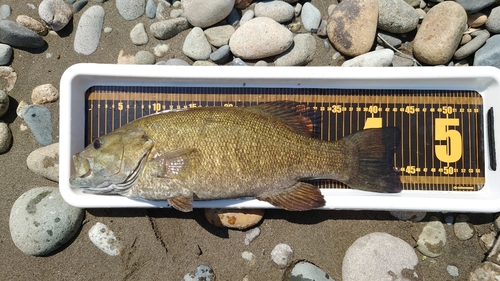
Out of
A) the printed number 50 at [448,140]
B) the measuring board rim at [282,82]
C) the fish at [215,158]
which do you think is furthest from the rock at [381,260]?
the printed number 50 at [448,140]

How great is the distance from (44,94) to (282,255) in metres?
2.39

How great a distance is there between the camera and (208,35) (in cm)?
284

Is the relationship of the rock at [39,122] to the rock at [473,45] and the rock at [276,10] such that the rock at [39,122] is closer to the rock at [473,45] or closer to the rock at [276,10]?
the rock at [276,10]

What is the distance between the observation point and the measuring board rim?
2.45 metres

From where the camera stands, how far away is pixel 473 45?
9.00ft

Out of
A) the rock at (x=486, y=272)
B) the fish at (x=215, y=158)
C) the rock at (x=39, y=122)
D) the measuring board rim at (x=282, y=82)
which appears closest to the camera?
the fish at (x=215, y=158)

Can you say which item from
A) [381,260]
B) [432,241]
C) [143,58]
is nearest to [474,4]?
[432,241]

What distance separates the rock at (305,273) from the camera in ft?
8.73

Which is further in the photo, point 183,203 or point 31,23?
point 31,23

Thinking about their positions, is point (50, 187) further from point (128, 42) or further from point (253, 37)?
point (253, 37)

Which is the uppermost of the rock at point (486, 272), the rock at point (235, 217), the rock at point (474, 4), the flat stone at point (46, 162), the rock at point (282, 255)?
the rock at point (474, 4)

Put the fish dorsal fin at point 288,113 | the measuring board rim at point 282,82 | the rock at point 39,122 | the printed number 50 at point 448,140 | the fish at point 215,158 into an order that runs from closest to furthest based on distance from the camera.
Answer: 1. the fish at point 215,158
2. the fish dorsal fin at point 288,113
3. the measuring board rim at point 282,82
4. the printed number 50 at point 448,140
5. the rock at point 39,122

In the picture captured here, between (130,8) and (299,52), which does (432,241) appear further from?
(130,8)

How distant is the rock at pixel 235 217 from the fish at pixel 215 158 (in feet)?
1.17
